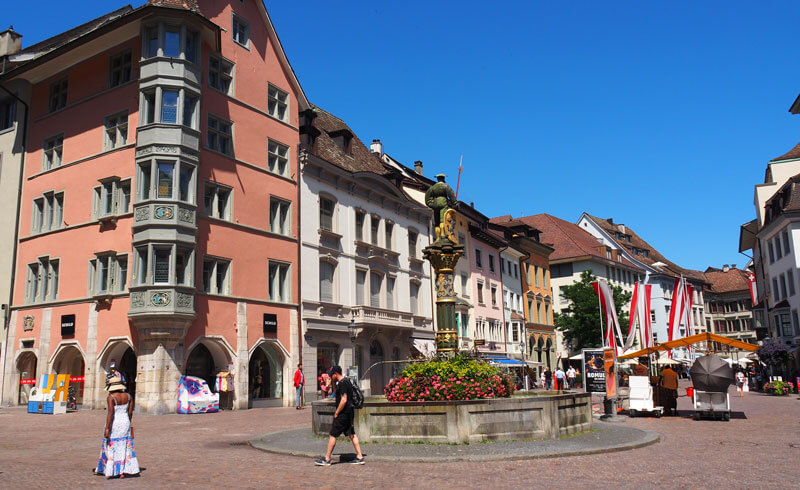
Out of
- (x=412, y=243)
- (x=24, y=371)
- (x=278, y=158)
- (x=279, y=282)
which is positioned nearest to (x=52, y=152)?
(x=24, y=371)

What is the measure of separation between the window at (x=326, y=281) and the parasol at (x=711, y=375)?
19406 mm

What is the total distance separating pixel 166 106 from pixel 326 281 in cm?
1191

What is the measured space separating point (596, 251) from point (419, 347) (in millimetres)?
40110

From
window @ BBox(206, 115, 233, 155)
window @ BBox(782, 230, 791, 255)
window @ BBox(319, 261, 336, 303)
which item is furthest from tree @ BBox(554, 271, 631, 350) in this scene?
window @ BBox(206, 115, 233, 155)

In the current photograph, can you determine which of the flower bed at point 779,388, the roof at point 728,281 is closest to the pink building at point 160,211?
the flower bed at point 779,388

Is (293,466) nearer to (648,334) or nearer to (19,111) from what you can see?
(648,334)

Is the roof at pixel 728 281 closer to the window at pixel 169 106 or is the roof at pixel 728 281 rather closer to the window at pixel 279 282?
the window at pixel 279 282

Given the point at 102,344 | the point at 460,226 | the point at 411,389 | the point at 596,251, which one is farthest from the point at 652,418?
the point at 596,251

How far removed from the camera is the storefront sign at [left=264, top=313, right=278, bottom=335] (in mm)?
31312

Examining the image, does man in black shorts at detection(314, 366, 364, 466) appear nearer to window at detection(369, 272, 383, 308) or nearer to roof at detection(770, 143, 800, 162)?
window at detection(369, 272, 383, 308)

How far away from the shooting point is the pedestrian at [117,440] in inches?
406

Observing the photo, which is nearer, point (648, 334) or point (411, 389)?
point (411, 389)

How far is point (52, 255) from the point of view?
31.4m

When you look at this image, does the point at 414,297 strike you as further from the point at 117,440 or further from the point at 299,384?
the point at 117,440
